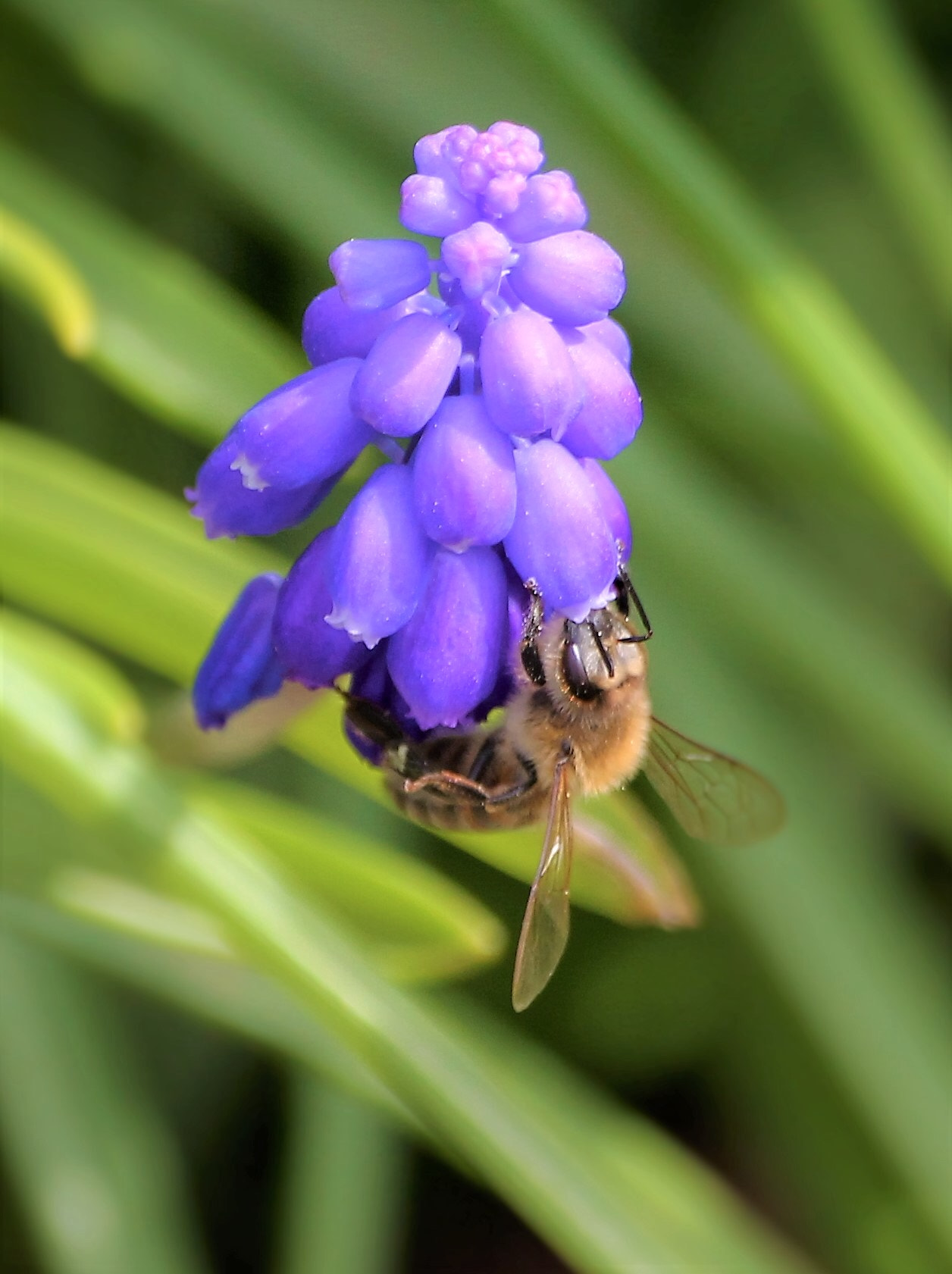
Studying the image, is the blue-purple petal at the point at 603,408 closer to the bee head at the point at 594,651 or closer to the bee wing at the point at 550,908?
the bee head at the point at 594,651

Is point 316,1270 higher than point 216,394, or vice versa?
point 216,394

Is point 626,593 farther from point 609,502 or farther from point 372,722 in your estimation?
point 372,722

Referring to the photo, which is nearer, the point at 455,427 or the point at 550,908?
the point at 455,427

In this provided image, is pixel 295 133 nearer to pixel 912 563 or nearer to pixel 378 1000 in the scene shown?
pixel 378 1000

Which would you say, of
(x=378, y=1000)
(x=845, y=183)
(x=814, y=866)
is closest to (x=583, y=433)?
(x=378, y=1000)

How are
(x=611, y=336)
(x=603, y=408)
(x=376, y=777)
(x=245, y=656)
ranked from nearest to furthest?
(x=603, y=408)
(x=611, y=336)
(x=245, y=656)
(x=376, y=777)

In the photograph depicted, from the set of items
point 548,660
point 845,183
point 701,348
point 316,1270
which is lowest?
point 316,1270

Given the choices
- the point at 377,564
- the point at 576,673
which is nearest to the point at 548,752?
the point at 576,673
